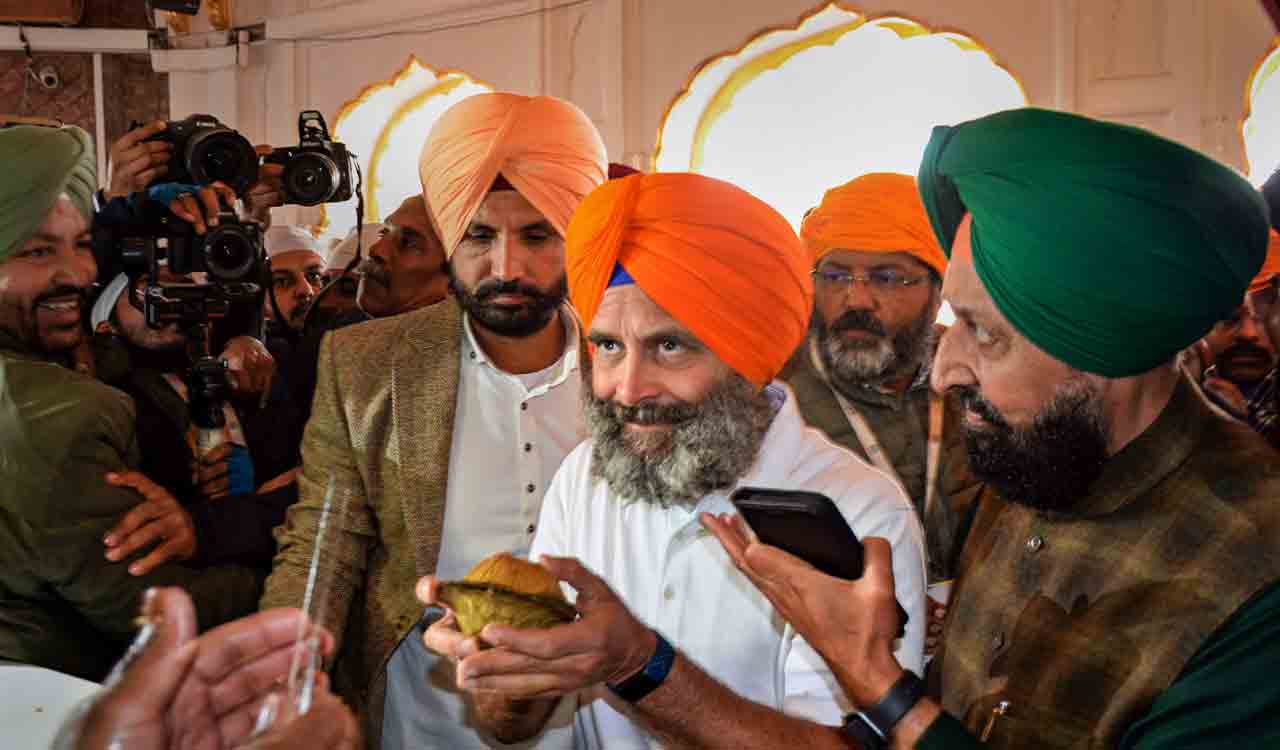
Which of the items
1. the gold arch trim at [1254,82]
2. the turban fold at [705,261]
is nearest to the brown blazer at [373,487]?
the turban fold at [705,261]

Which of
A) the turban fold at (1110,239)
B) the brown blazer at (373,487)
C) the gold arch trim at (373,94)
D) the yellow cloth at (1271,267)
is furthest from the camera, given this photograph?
the gold arch trim at (373,94)

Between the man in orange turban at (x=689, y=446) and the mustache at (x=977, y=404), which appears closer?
the mustache at (x=977, y=404)

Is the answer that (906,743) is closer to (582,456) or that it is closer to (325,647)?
(325,647)

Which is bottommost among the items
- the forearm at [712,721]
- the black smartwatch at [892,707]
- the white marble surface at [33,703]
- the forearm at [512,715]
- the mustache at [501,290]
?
the forearm at [512,715]

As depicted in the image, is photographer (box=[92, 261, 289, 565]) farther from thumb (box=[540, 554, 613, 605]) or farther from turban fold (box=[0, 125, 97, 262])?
thumb (box=[540, 554, 613, 605])

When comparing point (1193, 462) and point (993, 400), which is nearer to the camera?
point (1193, 462)

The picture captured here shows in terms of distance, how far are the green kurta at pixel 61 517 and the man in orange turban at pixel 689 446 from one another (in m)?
0.88

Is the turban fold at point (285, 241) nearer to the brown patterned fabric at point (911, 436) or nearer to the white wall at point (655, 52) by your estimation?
the white wall at point (655, 52)

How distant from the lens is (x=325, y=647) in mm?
1188

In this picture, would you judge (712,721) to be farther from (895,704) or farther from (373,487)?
(373,487)

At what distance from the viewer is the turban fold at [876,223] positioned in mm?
3404

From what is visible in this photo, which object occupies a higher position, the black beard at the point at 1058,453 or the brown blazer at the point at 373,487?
the black beard at the point at 1058,453

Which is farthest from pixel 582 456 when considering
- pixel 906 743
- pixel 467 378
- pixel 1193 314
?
pixel 1193 314

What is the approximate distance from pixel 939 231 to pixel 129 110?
10814mm
